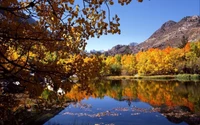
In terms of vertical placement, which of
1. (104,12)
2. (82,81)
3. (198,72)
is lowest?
(82,81)

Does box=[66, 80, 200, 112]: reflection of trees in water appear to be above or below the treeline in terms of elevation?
below

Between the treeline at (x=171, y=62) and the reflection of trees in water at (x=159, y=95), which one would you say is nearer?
the reflection of trees in water at (x=159, y=95)

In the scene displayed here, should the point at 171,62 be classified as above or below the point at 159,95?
above

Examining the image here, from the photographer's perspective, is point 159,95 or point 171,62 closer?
point 159,95

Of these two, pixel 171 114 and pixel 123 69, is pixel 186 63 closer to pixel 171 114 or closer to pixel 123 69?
pixel 123 69

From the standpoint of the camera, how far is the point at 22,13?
5.45 meters

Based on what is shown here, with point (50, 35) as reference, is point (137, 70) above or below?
above

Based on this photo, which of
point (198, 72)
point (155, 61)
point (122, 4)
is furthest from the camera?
point (155, 61)

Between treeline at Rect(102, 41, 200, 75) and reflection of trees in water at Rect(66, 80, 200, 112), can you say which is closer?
reflection of trees in water at Rect(66, 80, 200, 112)

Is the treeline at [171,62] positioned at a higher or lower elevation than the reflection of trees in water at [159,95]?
higher

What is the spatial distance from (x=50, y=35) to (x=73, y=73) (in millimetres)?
1056

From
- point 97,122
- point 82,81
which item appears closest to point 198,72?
point 97,122

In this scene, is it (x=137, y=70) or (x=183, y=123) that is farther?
(x=137, y=70)

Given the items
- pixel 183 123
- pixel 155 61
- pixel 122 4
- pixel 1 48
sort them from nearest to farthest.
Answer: pixel 122 4, pixel 1 48, pixel 183 123, pixel 155 61
